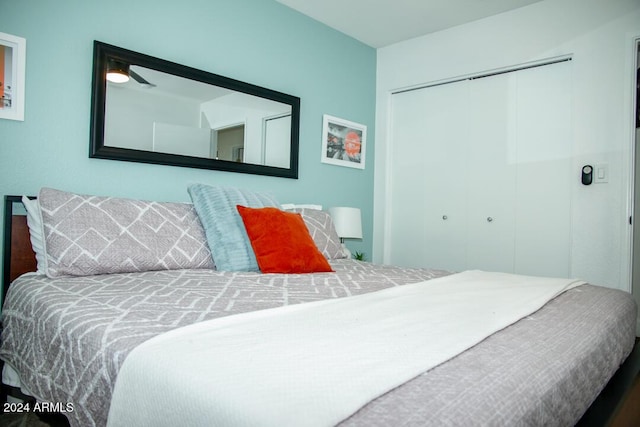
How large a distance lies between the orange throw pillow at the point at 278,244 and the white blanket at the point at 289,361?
0.80 m

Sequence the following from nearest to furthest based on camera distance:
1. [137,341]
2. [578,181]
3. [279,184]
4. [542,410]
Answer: [542,410]
[137,341]
[578,181]
[279,184]

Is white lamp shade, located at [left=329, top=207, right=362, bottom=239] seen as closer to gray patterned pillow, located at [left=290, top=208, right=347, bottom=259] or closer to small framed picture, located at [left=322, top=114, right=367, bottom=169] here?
gray patterned pillow, located at [left=290, top=208, right=347, bottom=259]

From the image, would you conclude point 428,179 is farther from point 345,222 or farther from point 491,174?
point 345,222

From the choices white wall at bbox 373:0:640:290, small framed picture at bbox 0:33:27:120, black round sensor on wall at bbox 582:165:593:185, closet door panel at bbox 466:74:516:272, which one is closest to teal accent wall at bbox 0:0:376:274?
small framed picture at bbox 0:33:27:120

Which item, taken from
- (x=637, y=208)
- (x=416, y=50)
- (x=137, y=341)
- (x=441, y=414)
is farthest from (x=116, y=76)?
(x=637, y=208)

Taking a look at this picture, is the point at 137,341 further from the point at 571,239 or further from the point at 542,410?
the point at 571,239

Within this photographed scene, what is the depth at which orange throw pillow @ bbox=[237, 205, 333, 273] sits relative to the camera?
1898 mm

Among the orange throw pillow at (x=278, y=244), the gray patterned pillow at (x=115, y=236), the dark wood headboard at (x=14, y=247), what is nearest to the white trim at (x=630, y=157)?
the orange throw pillow at (x=278, y=244)

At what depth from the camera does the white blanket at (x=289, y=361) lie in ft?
1.86

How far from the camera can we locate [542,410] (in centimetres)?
69

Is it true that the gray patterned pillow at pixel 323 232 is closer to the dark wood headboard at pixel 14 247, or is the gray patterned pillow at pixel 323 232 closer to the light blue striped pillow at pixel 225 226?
the light blue striped pillow at pixel 225 226

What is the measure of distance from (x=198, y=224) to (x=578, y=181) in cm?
258

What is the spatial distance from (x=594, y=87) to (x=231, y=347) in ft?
10.3

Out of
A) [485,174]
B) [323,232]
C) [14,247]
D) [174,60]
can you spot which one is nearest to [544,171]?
[485,174]
